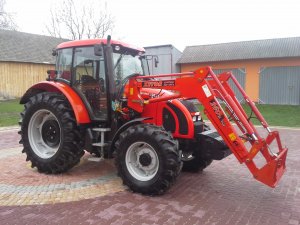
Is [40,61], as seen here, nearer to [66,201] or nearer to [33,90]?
[33,90]

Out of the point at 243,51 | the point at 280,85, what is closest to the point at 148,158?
the point at 280,85

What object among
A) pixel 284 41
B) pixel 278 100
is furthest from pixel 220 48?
pixel 278 100

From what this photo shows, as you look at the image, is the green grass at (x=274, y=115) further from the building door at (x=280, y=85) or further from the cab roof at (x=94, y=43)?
the cab roof at (x=94, y=43)

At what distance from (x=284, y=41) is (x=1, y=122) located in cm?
1818

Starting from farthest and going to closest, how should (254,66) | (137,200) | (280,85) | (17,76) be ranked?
1. (17,76)
2. (254,66)
3. (280,85)
4. (137,200)

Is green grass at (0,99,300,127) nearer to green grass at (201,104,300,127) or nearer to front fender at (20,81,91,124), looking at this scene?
green grass at (201,104,300,127)

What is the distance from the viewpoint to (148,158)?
487 centimetres

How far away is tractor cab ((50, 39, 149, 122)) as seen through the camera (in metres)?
5.46

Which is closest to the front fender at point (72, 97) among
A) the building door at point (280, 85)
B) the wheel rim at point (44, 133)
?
the wheel rim at point (44, 133)

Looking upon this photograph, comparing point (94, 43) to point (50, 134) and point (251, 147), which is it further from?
point (251, 147)

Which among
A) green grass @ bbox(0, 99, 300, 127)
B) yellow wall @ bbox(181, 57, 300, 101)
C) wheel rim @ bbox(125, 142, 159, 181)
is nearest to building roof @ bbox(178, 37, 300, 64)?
yellow wall @ bbox(181, 57, 300, 101)

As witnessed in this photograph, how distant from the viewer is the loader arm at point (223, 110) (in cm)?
432

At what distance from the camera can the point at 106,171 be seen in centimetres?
604

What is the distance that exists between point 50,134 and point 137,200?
2.41 metres
